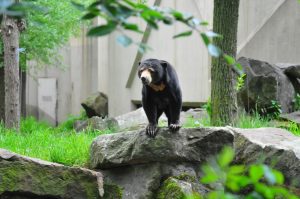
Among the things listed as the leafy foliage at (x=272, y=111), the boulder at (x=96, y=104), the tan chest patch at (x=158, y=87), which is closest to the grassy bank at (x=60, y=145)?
the leafy foliage at (x=272, y=111)

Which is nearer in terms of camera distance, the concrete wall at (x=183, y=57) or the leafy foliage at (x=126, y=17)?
the leafy foliage at (x=126, y=17)

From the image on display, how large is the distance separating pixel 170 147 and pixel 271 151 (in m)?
0.94

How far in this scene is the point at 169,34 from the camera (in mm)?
11734

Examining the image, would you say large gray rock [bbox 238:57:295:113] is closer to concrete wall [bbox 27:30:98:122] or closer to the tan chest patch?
the tan chest patch

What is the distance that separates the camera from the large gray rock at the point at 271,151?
4.68 m

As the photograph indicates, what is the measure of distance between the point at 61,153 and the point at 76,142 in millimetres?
412

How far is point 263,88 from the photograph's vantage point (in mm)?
7988

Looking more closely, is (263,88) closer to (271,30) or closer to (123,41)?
(271,30)

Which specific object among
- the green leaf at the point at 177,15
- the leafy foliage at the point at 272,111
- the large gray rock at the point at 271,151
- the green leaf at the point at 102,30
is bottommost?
the large gray rock at the point at 271,151

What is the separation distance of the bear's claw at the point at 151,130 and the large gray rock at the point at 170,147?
0.04 metres

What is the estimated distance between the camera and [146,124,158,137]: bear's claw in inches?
178

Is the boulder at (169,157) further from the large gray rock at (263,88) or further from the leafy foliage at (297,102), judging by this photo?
the leafy foliage at (297,102)

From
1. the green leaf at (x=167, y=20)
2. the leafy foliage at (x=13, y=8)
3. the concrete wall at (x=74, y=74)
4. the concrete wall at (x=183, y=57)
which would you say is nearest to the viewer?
the leafy foliage at (x=13, y=8)

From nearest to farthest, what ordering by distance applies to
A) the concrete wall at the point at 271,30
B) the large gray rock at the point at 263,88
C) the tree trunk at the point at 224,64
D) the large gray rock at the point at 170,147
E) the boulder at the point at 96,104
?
the large gray rock at the point at 170,147 → the tree trunk at the point at 224,64 → the large gray rock at the point at 263,88 → the concrete wall at the point at 271,30 → the boulder at the point at 96,104
